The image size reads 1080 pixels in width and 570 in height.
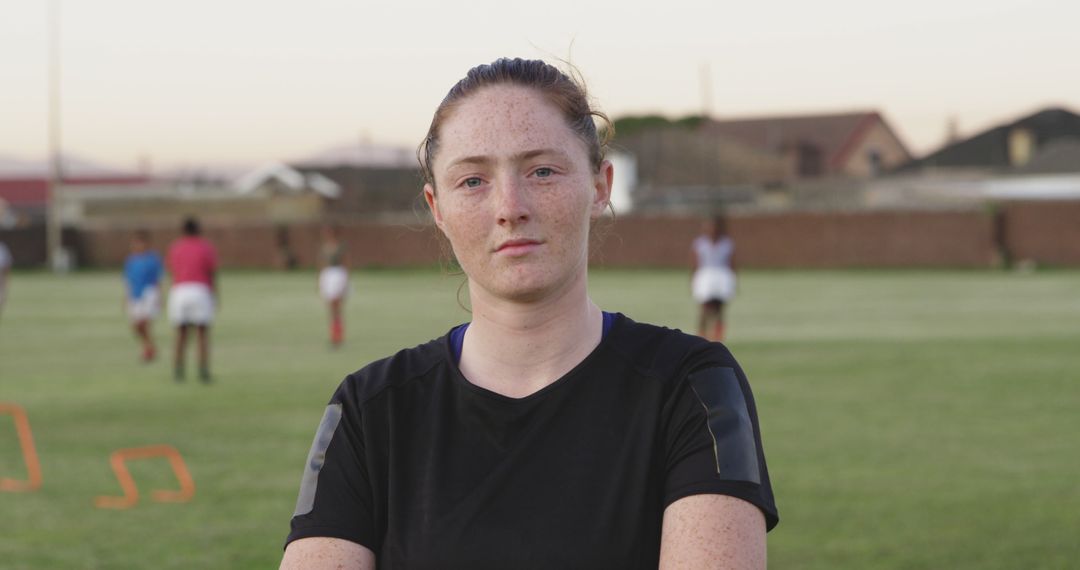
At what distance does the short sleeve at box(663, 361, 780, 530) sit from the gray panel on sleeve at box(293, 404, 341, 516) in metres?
0.57

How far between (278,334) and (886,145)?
315ft

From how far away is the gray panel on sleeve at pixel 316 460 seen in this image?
8.25ft

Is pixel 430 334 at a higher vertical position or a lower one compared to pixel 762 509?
lower

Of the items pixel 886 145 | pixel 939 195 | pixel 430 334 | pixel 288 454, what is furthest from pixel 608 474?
pixel 886 145

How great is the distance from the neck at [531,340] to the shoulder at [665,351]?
0.17 ft

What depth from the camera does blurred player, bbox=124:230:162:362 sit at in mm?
21984

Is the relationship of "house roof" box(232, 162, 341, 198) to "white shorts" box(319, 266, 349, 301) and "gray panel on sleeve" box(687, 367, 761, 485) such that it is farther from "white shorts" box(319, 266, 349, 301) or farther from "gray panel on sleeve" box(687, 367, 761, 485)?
"gray panel on sleeve" box(687, 367, 761, 485)

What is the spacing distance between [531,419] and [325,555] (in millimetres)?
403

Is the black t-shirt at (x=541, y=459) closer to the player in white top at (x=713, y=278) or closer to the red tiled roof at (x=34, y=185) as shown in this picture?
the player in white top at (x=713, y=278)

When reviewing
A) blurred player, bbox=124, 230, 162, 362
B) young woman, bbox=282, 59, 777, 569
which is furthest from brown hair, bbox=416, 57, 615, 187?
blurred player, bbox=124, 230, 162, 362

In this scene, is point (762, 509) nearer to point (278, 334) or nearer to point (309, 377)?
point (309, 377)

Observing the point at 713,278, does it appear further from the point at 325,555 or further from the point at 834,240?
the point at 834,240

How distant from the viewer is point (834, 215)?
54594 mm

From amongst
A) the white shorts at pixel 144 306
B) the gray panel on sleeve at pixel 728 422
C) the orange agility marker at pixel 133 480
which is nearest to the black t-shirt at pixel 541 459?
the gray panel on sleeve at pixel 728 422
